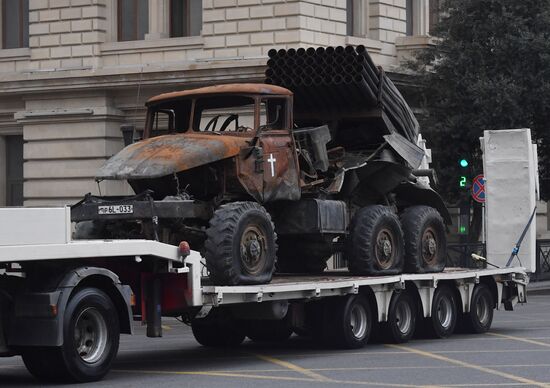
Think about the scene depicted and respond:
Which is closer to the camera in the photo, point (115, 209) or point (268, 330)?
point (115, 209)

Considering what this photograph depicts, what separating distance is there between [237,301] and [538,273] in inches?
899

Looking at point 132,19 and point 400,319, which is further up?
point 132,19

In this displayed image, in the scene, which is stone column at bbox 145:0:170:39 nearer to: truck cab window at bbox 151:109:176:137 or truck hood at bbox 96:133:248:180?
truck cab window at bbox 151:109:176:137

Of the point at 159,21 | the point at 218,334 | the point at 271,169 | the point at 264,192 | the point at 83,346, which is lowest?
the point at 218,334

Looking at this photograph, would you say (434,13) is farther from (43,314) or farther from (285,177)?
(43,314)

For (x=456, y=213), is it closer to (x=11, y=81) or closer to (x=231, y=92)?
(x=11, y=81)

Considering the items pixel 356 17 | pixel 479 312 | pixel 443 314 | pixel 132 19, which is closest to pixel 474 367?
pixel 443 314

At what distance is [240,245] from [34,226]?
11.4 feet

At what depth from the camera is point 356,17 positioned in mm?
37625

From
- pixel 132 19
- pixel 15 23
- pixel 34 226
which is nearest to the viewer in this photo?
pixel 34 226

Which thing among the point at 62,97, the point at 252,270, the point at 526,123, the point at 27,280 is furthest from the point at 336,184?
the point at 62,97

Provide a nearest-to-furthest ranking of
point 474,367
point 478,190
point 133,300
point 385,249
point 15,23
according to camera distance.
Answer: point 133,300 → point 474,367 → point 385,249 → point 478,190 → point 15,23

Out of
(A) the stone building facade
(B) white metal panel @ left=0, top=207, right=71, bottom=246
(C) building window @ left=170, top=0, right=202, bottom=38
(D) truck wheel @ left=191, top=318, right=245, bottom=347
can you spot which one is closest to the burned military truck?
(D) truck wheel @ left=191, top=318, right=245, bottom=347

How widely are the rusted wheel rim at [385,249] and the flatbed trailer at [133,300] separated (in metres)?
0.33
